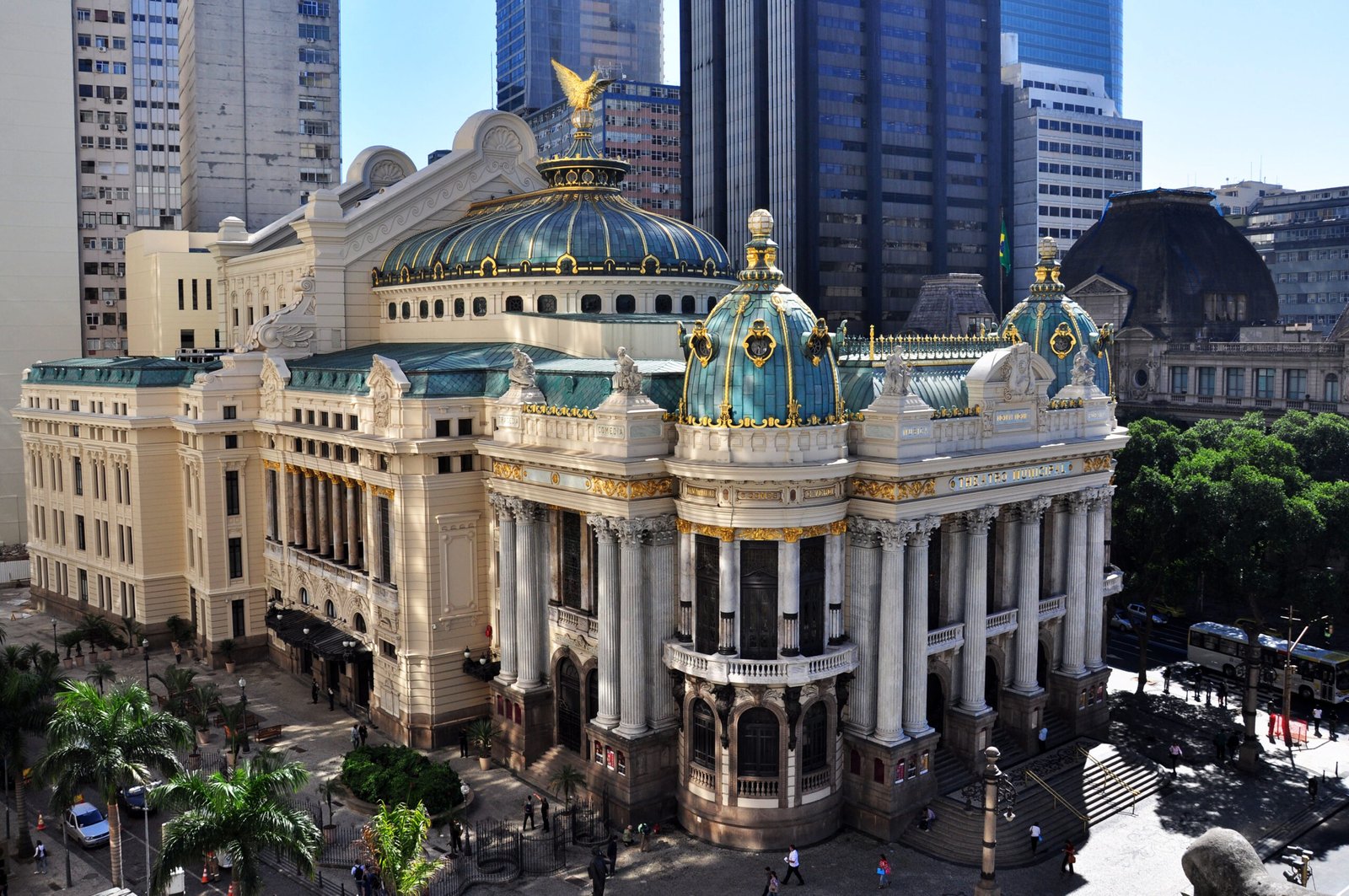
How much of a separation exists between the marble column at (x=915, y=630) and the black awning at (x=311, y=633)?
34758 mm

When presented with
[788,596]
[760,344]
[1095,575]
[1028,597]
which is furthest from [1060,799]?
[760,344]

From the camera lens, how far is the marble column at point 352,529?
245 ft

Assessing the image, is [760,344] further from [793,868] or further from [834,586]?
[793,868]

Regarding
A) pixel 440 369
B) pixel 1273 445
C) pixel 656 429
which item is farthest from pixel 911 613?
pixel 1273 445

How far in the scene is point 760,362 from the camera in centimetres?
5444

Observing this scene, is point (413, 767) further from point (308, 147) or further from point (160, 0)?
point (160, 0)

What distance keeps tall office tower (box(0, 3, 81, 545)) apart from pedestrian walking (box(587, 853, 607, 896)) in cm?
10097

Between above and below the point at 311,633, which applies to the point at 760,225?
above

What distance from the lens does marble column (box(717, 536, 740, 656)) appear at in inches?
2154

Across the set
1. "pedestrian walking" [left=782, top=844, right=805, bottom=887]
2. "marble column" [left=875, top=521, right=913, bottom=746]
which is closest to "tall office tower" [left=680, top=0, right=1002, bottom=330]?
"marble column" [left=875, top=521, right=913, bottom=746]

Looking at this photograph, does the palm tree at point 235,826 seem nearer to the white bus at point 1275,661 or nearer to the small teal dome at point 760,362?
the small teal dome at point 760,362

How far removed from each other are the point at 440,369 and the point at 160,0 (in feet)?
359

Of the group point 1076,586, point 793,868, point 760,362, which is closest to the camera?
point 793,868

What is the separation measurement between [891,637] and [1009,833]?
1133 cm
